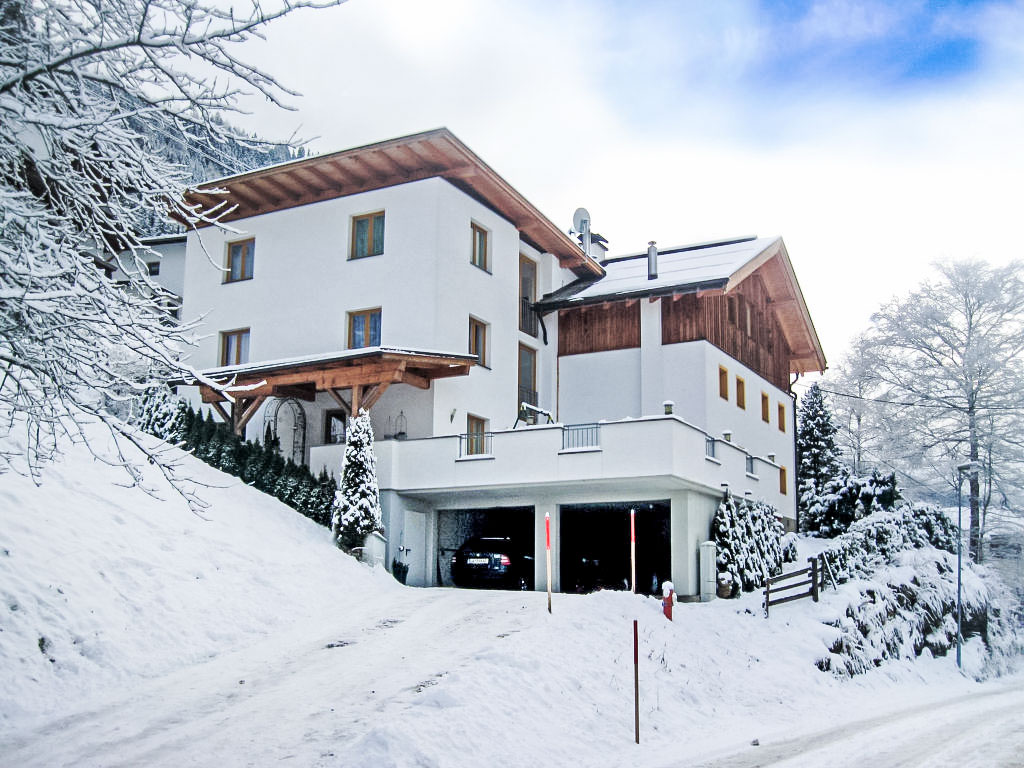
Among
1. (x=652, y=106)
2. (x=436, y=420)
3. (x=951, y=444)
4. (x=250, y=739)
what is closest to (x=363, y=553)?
(x=436, y=420)

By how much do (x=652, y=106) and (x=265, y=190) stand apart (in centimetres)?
2114

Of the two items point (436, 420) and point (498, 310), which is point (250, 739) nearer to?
point (436, 420)

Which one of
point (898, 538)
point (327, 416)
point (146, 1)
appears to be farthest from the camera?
point (898, 538)

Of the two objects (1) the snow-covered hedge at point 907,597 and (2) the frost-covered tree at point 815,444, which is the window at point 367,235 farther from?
(2) the frost-covered tree at point 815,444

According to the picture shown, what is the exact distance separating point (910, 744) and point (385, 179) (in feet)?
64.9

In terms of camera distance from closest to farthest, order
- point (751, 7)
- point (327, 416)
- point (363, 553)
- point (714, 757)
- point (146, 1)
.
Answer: point (146, 1)
point (751, 7)
point (714, 757)
point (363, 553)
point (327, 416)

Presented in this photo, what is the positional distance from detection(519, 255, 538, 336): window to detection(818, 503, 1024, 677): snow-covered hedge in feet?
33.8

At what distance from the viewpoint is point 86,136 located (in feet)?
29.9

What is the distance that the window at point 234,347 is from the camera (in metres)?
30.7

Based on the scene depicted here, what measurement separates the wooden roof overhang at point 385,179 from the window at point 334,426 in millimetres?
5750

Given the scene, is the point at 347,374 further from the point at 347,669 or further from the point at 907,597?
the point at 907,597

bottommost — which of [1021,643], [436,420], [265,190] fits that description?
[1021,643]

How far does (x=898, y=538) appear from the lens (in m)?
30.8

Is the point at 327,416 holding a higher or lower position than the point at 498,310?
lower
